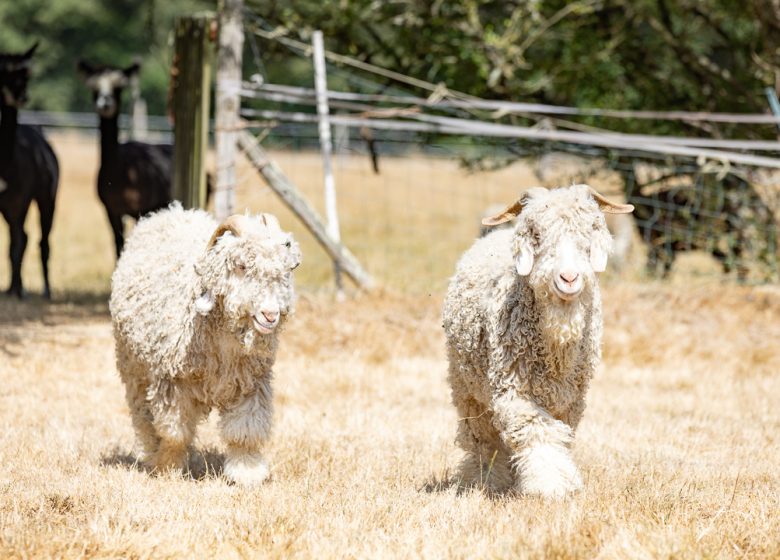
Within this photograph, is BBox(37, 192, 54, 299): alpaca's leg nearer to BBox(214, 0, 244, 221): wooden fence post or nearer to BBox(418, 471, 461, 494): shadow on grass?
BBox(214, 0, 244, 221): wooden fence post

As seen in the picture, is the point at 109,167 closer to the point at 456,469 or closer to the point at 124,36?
the point at 456,469

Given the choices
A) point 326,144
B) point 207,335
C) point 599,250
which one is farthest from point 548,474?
point 326,144

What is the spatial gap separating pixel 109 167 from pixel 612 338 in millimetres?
5724

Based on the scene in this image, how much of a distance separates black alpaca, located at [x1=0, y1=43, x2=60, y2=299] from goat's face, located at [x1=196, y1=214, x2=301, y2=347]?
271 inches

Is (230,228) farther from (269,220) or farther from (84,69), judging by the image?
(84,69)

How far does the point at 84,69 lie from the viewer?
1295 cm

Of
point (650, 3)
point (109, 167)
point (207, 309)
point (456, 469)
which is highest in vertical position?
point (650, 3)

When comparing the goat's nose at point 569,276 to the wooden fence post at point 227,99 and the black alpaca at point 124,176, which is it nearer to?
the wooden fence post at point 227,99

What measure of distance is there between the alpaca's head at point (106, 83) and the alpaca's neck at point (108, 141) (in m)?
0.09

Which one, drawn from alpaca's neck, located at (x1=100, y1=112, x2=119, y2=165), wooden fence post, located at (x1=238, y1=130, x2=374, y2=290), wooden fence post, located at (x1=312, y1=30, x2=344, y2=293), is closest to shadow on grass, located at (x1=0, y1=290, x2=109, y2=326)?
alpaca's neck, located at (x1=100, y1=112, x2=119, y2=165)

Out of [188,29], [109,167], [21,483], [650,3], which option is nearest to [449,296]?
[21,483]

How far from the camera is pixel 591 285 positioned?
506 cm

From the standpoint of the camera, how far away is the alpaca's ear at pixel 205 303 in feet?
18.1

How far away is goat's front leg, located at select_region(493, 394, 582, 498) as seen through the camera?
511 cm
